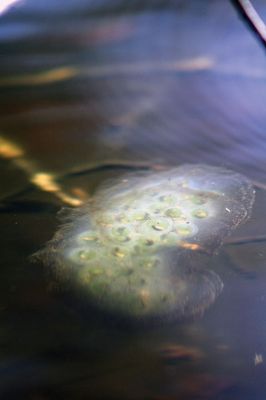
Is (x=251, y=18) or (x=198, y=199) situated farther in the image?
(x=251, y=18)

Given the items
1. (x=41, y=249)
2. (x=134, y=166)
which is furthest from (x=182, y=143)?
(x=41, y=249)

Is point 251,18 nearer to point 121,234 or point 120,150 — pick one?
point 120,150

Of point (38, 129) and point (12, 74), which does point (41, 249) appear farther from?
point (12, 74)

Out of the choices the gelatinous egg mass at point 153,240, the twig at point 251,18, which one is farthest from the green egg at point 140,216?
the twig at point 251,18

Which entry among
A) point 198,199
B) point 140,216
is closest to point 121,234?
point 140,216

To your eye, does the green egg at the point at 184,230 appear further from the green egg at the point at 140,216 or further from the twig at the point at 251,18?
the twig at the point at 251,18

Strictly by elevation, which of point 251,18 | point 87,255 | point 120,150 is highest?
point 251,18
